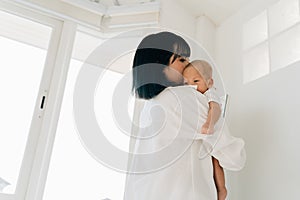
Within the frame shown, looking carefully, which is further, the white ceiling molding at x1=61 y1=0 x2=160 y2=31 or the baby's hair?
the white ceiling molding at x1=61 y1=0 x2=160 y2=31

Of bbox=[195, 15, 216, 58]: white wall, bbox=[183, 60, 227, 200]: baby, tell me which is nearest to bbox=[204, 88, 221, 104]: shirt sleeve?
bbox=[183, 60, 227, 200]: baby

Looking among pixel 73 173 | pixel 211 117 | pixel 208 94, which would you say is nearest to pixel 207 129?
pixel 211 117

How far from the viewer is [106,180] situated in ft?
4.58

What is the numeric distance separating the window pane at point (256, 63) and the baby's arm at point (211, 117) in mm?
491

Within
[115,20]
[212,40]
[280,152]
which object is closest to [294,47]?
[280,152]

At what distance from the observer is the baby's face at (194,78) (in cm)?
105

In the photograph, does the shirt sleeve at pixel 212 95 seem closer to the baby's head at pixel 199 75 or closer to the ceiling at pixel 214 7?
the baby's head at pixel 199 75

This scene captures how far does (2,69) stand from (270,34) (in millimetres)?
1336

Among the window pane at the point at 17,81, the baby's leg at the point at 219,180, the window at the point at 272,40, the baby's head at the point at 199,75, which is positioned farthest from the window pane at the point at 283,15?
the window pane at the point at 17,81

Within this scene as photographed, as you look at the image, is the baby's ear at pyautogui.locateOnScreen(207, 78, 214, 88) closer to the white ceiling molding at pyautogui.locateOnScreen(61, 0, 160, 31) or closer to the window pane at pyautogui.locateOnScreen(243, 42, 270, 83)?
the window pane at pyautogui.locateOnScreen(243, 42, 270, 83)

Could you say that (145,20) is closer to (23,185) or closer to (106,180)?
(106,180)

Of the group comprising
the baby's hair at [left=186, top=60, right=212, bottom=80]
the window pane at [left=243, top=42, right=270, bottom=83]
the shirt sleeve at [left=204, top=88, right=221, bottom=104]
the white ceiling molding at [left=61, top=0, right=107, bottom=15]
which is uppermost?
the white ceiling molding at [left=61, top=0, right=107, bottom=15]

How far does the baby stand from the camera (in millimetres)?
967

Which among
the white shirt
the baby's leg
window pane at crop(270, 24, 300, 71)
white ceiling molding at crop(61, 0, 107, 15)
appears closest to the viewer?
the white shirt
